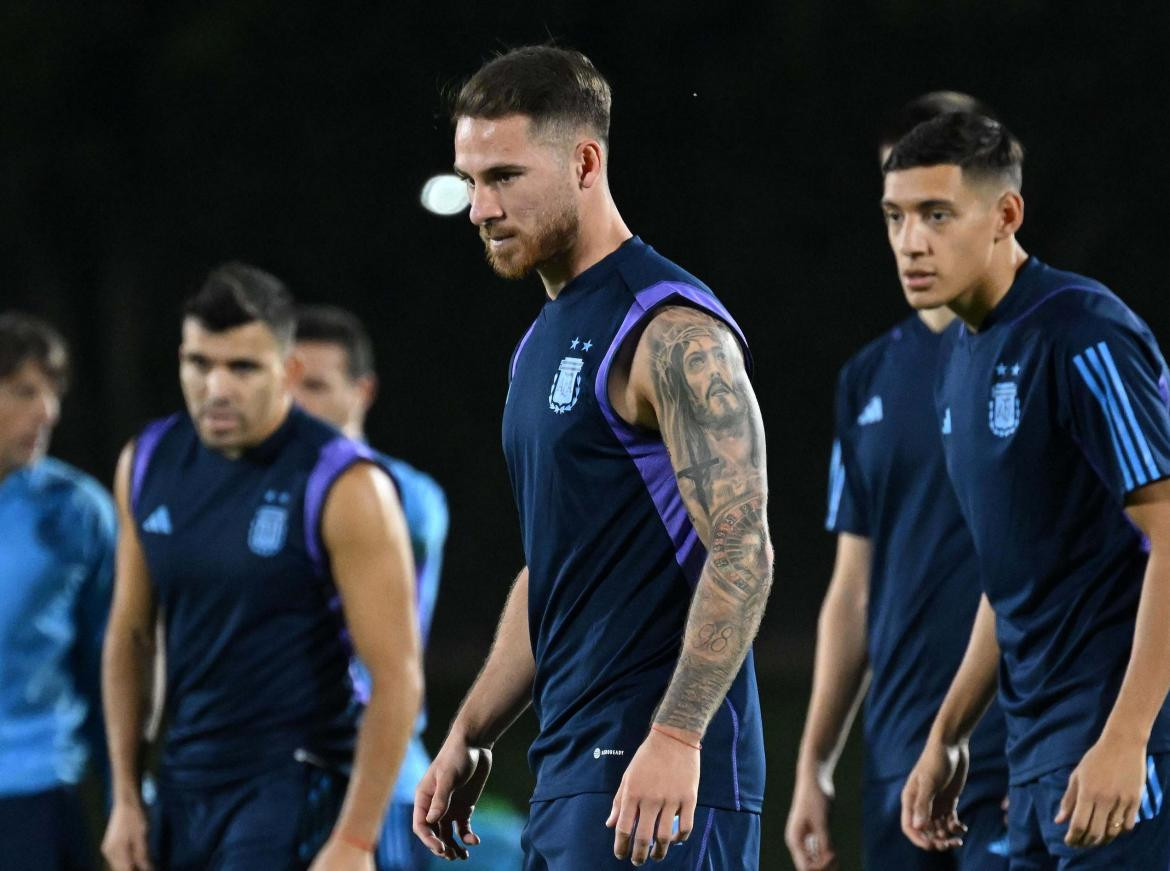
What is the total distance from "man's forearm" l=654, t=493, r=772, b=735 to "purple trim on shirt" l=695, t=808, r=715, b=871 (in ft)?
0.74

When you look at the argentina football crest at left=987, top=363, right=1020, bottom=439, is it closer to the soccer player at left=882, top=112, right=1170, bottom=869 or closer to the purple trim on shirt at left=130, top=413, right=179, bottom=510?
the soccer player at left=882, top=112, right=1170, bottom=869

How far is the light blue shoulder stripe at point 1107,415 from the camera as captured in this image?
3.28 m

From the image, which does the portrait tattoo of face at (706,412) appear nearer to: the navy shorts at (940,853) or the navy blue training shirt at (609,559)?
the navy blue training shirt at (609,559)

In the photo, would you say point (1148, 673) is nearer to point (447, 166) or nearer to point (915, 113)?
point (915, 113)

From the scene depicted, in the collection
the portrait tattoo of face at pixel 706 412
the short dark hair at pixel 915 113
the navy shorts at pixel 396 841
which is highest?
the short dark hair at pixel 915 113

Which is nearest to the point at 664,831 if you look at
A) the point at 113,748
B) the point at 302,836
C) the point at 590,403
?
the point at 590,403

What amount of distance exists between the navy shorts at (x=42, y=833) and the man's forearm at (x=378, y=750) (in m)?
1.34

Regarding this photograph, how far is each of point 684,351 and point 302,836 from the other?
7.13ft

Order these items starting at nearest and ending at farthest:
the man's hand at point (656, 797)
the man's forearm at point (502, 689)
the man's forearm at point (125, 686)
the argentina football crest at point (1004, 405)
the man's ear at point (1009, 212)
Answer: the man's hand at point (656, 797) → the man's forearm at point (502, 689) → the argentina football crest at point (1004, 405) → the man's ear at point (1009, 212) → the man's forearm at point (125, 686)

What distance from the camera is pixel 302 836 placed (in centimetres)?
461

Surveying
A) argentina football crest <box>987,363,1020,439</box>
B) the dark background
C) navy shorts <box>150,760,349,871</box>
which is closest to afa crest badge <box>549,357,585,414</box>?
argentina football crest <box>987,363,1020,439</box>

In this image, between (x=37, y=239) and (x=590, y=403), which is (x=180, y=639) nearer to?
(x=590, y=403)

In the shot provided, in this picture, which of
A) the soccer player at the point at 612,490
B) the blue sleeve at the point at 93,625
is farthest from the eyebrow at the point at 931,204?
the blue sleeve at the point at 93,625

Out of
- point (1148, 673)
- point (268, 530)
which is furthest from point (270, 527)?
point (1148, 673)
